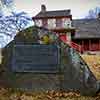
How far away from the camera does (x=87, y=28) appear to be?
25.7 metres

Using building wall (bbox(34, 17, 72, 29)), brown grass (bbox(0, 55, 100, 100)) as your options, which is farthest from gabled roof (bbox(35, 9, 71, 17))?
brown grass (bbox(0, 55, 100, 100))

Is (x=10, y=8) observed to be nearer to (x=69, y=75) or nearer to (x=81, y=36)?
(x=69, y=75)

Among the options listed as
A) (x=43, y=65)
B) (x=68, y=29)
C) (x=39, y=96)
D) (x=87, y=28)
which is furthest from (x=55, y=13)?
(x=39, y=96)

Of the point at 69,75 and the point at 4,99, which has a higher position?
the point at 69,75

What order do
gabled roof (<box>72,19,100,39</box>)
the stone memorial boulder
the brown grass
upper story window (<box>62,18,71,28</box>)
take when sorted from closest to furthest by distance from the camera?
the brown grass < the stone memorial boulder < upper story window (<box>62,18,71,28</box>) < gabled roof (<box>72,19,100,39</box>)

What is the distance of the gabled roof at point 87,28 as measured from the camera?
24.7 metres

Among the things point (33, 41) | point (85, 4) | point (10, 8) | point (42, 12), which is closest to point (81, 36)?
point (42, 12)

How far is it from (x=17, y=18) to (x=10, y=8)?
3.03 ft

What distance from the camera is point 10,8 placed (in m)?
9.60

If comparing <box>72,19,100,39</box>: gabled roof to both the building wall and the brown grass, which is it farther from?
the brown grass

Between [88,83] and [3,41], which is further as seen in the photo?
[3,41]

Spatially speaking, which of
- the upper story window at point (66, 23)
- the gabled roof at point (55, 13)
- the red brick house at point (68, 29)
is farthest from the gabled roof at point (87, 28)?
the gabled roof at point (55, 13)

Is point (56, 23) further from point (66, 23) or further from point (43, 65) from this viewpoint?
point (43, 65)

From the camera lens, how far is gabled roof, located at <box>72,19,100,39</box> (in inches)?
971
